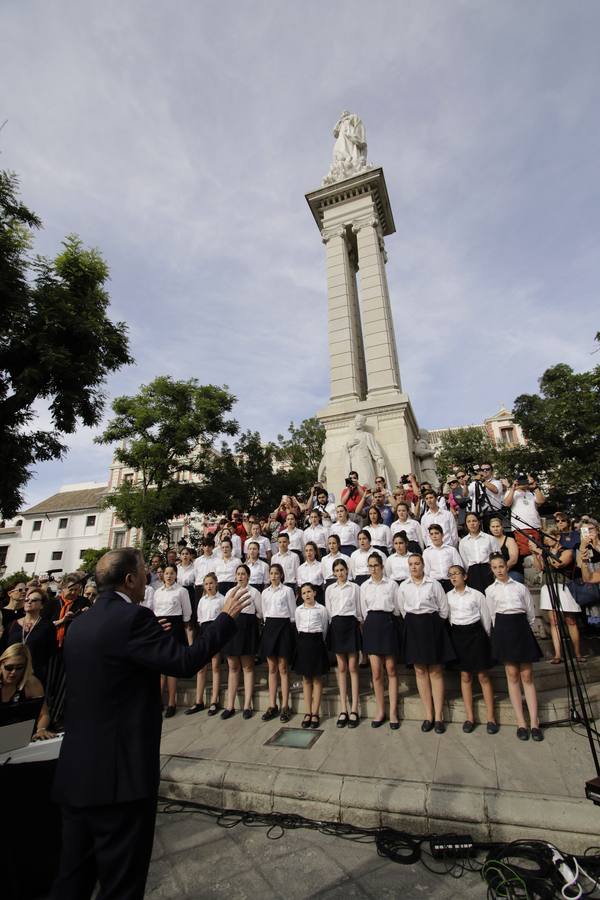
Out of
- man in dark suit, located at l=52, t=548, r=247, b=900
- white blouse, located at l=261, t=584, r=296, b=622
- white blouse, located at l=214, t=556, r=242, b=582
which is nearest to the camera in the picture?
man in dark suit, located at l=52, t=548, r=247, b=900

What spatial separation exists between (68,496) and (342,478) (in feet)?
166

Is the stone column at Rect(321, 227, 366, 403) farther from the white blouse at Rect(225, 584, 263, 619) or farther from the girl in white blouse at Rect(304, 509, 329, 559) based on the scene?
the white blouse at Rect(225, 584, 263, 619)

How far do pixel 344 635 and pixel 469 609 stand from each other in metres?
1.55

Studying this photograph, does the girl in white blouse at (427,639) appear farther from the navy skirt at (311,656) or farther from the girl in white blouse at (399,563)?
the navy skirt at (311,656)

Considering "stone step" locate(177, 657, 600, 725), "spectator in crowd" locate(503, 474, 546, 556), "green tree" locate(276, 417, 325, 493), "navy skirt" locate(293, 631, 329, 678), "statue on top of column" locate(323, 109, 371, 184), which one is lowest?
"stone step" locate(177, 657, 600, 725)

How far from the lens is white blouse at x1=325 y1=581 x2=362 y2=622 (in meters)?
5.62

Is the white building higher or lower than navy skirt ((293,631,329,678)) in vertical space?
higher

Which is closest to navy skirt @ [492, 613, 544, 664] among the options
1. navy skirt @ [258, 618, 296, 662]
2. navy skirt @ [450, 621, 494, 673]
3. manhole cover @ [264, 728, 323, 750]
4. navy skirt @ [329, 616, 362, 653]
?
navy skirt @ [450, 621, 494, 673]

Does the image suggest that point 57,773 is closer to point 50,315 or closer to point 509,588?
point 509,588

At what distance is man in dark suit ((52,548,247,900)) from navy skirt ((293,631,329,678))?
11.6ft

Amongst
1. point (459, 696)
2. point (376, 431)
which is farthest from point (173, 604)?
point (376, 431)

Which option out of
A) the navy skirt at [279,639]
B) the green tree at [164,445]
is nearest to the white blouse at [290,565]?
the navy skirt at [279,639]

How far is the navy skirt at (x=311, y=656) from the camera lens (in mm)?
5410

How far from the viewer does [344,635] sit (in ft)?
18.0
